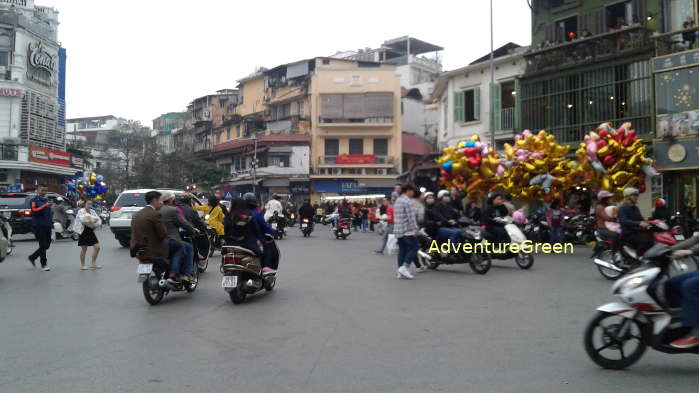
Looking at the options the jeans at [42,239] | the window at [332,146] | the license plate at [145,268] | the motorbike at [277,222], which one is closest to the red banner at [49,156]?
the window at [332,146]

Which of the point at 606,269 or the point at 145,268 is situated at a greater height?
the point at 145,268

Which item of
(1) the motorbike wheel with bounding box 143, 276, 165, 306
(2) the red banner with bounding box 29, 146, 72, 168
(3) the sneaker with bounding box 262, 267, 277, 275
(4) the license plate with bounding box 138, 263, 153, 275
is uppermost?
(2) the red banner with bounding box 29, 146, 72, 168

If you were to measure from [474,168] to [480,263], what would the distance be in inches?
255

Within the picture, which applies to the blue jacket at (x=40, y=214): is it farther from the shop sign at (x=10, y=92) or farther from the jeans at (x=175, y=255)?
the shop sign at (x=10, y=92)

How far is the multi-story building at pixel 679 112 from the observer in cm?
1958

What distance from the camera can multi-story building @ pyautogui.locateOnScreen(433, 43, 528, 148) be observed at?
28.4 meters

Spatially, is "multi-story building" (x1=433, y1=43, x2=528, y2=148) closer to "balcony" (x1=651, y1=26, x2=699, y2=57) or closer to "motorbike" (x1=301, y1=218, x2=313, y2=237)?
"balcony" (x1=651, y1=26, x2=699, y2=57)

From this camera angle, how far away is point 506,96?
2886 centimetres

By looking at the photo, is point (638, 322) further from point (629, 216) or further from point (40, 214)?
point (40, 214)

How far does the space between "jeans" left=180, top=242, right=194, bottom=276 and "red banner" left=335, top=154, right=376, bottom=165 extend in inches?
1664

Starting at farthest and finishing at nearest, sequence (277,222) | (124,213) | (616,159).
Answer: (277,222), (124,213), (616,159)

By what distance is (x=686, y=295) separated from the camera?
15.9ft

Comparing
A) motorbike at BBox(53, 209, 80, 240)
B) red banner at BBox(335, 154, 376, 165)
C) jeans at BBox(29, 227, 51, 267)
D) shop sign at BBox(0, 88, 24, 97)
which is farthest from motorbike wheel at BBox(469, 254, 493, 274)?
shop sign at BBox(0, 88, 24, 97)

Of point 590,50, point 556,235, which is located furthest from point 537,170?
point 590,50
